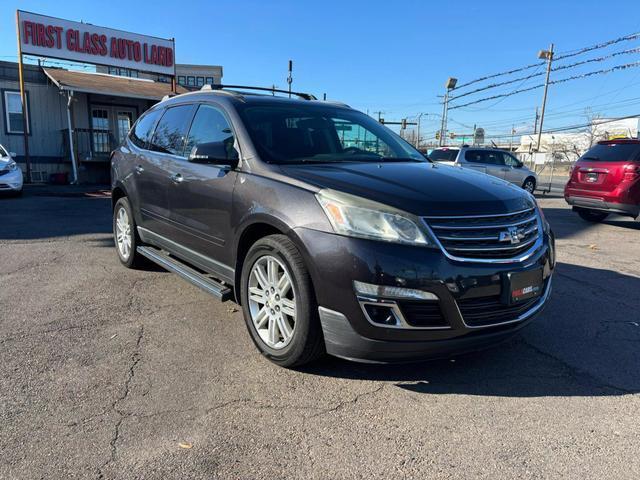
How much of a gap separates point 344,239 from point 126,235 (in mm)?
3890

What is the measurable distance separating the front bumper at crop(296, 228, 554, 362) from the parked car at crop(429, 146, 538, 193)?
13.7 m

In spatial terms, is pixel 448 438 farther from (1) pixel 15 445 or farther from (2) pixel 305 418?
(1) pixel 15 445

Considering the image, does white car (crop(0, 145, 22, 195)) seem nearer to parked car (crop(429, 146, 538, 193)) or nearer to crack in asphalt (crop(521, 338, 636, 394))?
parked car (crop(429, 146, 538, 193))

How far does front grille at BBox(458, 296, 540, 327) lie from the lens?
2.80 metres

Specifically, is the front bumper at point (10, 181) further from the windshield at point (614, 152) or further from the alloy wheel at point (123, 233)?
the windshield at point (614, 152)

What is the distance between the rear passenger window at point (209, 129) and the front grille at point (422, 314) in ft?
6.23

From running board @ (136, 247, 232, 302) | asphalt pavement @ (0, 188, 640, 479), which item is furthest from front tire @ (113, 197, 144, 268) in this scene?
asphalt pavement @ (0, 188, 640, 479)

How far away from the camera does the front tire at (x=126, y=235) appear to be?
5469mm

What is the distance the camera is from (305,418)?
272 centimetres

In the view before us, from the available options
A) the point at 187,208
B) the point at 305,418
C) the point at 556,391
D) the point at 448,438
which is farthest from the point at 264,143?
the point at 556,391

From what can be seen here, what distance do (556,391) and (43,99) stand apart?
2030 centimetres

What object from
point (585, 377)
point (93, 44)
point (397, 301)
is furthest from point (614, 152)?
point (93, 44)

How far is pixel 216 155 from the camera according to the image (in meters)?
3.54

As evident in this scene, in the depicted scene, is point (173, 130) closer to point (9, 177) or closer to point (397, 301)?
point (397, 301)
